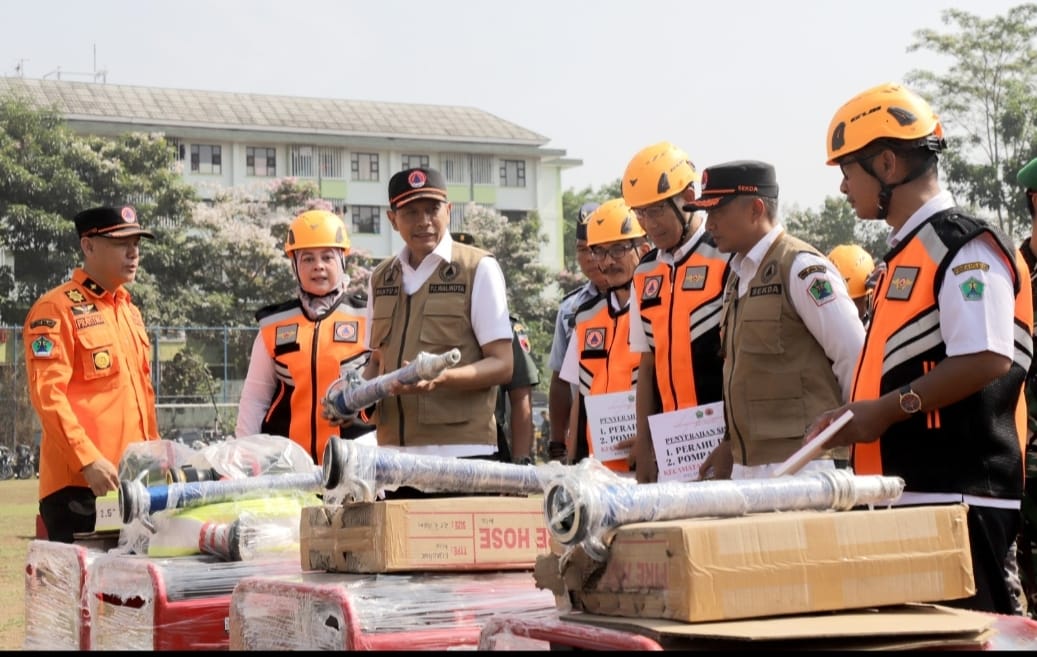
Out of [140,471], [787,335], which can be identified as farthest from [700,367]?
[140,471]

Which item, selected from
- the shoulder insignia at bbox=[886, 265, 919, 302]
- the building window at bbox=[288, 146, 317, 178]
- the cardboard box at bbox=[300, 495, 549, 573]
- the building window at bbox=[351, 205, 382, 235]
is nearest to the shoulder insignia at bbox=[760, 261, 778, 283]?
the shoulder insignia at bbox=[886, 265, 919, 302]

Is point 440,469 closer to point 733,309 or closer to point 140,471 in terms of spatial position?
point 733,309

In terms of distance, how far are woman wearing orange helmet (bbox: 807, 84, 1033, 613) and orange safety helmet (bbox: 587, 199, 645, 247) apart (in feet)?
11.3

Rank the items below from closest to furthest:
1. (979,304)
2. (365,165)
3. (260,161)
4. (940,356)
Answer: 1. (979,304)
2. (940,356)
3. (260,161)
4. (365,165)

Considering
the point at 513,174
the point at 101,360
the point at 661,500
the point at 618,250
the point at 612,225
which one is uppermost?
the point at 513,174

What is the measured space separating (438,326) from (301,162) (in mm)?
55464

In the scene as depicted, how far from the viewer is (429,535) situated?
3.53 m

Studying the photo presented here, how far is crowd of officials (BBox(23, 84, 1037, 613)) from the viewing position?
135 inches

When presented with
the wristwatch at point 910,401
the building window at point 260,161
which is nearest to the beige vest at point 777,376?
the wristwatch at point 910,401

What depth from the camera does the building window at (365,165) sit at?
60.6 meters

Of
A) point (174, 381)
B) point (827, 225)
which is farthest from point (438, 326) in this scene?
point (827, 225)

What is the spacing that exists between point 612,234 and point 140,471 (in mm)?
2899

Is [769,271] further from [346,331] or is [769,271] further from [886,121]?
[346,331]

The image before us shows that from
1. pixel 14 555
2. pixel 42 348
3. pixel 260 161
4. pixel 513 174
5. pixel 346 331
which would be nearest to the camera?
pixel 42 348
